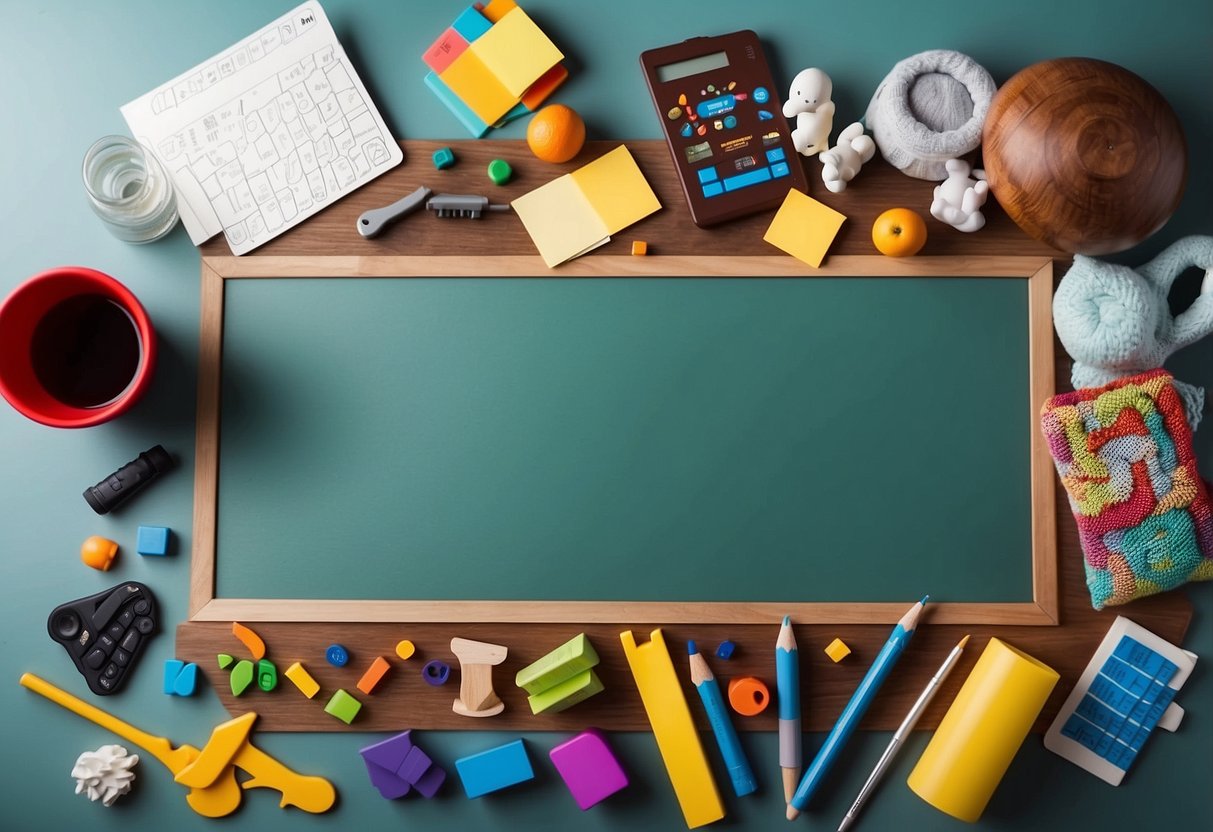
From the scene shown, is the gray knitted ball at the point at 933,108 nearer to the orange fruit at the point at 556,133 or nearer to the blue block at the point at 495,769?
the orange fruit at the point at 556,133

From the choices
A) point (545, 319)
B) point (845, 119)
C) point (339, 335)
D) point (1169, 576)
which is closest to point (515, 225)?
point (545, 319)

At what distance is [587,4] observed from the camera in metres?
0.92

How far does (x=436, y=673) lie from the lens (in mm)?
870

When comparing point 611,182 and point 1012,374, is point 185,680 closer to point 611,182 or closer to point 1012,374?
point 611,182

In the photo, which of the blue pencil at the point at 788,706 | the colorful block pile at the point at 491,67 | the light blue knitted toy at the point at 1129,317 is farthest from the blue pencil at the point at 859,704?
the colorful block pile at the point at 491,67

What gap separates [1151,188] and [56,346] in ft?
3.34

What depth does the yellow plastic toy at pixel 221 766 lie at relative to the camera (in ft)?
2.88

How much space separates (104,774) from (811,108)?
98cm

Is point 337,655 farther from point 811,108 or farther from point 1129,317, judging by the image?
point 1129,317

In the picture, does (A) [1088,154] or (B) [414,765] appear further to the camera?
(B) [414,765]

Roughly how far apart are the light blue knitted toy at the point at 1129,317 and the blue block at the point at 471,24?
65 cm

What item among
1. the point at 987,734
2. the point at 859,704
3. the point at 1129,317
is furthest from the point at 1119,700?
the point at 1129,317

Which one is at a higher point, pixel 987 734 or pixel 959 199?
pixel 959 199

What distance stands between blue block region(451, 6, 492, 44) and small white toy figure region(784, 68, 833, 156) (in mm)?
327
